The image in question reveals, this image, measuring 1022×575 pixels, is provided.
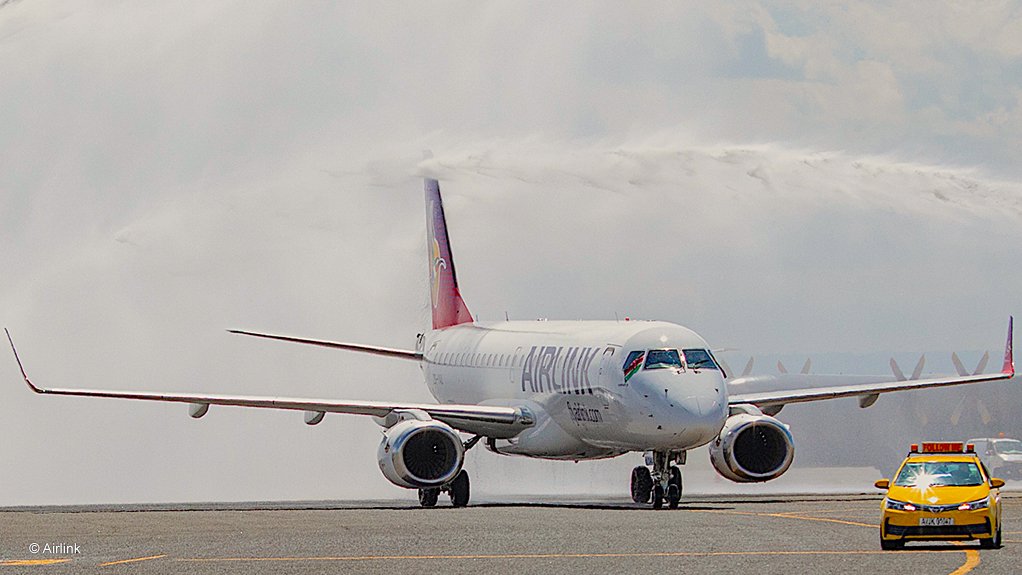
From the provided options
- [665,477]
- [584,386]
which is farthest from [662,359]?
[584,386]

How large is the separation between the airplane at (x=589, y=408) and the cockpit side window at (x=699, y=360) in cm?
3

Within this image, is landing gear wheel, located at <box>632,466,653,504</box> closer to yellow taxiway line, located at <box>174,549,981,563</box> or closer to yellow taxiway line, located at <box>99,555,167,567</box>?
yellow taxiway line, located at <box>174,549,981,563</box>

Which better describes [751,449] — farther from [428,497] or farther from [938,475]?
[938,475]

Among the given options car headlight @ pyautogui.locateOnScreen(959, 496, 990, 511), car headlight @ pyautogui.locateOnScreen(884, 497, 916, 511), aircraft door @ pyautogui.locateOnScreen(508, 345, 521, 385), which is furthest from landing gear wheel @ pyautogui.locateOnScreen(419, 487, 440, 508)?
car headlight @ pyautogui.locateOnScreen(959, 496, 990, 511)

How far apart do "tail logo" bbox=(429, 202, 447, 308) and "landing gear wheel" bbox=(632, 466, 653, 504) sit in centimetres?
1433

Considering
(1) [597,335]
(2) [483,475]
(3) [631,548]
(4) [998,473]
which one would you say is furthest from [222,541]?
(4) [998,473]

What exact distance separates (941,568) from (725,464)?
19.6 metres

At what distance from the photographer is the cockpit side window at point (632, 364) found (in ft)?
137

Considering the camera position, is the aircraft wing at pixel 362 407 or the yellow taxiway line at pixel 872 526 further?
the aircraft wing at pixel 362 407

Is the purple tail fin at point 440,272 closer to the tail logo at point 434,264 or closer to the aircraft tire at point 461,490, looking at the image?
the tail logo at point 434,264

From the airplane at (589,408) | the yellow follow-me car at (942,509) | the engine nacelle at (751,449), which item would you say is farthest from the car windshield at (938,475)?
the engine nacelle at (751,449)

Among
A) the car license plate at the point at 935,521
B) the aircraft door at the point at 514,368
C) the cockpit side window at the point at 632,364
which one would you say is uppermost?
the aircraft door at the point at 514,368

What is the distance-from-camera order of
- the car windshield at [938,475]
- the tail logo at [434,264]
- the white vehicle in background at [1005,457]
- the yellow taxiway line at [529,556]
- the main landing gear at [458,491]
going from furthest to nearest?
1. the white vehicle in background at [1005,457]
2. the tail logo at [434,264]
3. the main landing gear at [458,491]
4. the car windshield at [938,475]
5. the yellow taxiway line at [529,556]

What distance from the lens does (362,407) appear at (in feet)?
147
